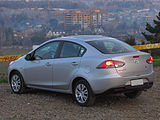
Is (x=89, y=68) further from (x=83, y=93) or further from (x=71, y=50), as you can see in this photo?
(x=71, y=50)

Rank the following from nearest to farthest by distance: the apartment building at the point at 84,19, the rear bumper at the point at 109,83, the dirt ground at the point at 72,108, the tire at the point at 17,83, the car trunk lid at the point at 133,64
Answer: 1. the dirt ground at the point at 72,108
2. the rear bumper at the point at 109,83
3. the car trunk lid at the point at 133,64
4. the tire at the point at 17,83
5. the apartment building at the point at 84,19

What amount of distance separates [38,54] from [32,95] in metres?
1.04

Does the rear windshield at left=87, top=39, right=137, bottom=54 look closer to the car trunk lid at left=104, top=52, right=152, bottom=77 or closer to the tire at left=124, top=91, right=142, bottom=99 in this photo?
the car trunk lid at left=104, top=52, right=152, bottom=77

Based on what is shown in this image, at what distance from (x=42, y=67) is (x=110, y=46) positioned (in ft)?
5.80

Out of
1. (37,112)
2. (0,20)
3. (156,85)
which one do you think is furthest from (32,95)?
(0,20)

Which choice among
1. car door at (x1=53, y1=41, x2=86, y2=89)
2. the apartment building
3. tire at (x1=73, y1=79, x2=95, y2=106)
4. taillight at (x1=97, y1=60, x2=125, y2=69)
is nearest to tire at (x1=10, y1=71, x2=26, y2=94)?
car door at (x1=53, y1=41, x2=86, y2=89)

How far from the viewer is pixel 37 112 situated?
6199 mm

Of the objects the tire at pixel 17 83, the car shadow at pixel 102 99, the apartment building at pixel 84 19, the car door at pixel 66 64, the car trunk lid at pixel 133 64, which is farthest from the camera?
the apartment building at pixel 84 19

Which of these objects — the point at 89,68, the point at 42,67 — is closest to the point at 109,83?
the point at 89,68

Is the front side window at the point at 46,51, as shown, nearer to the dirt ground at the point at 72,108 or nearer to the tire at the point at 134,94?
the dirt ground at the point at 72,108

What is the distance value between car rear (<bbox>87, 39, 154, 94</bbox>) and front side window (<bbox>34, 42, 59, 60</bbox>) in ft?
4.10

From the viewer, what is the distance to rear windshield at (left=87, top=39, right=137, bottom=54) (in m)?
6.62

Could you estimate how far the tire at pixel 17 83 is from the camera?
8305 millimetres

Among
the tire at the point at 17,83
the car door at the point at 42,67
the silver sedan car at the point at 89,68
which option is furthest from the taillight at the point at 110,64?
the tire at the point at 17,83
